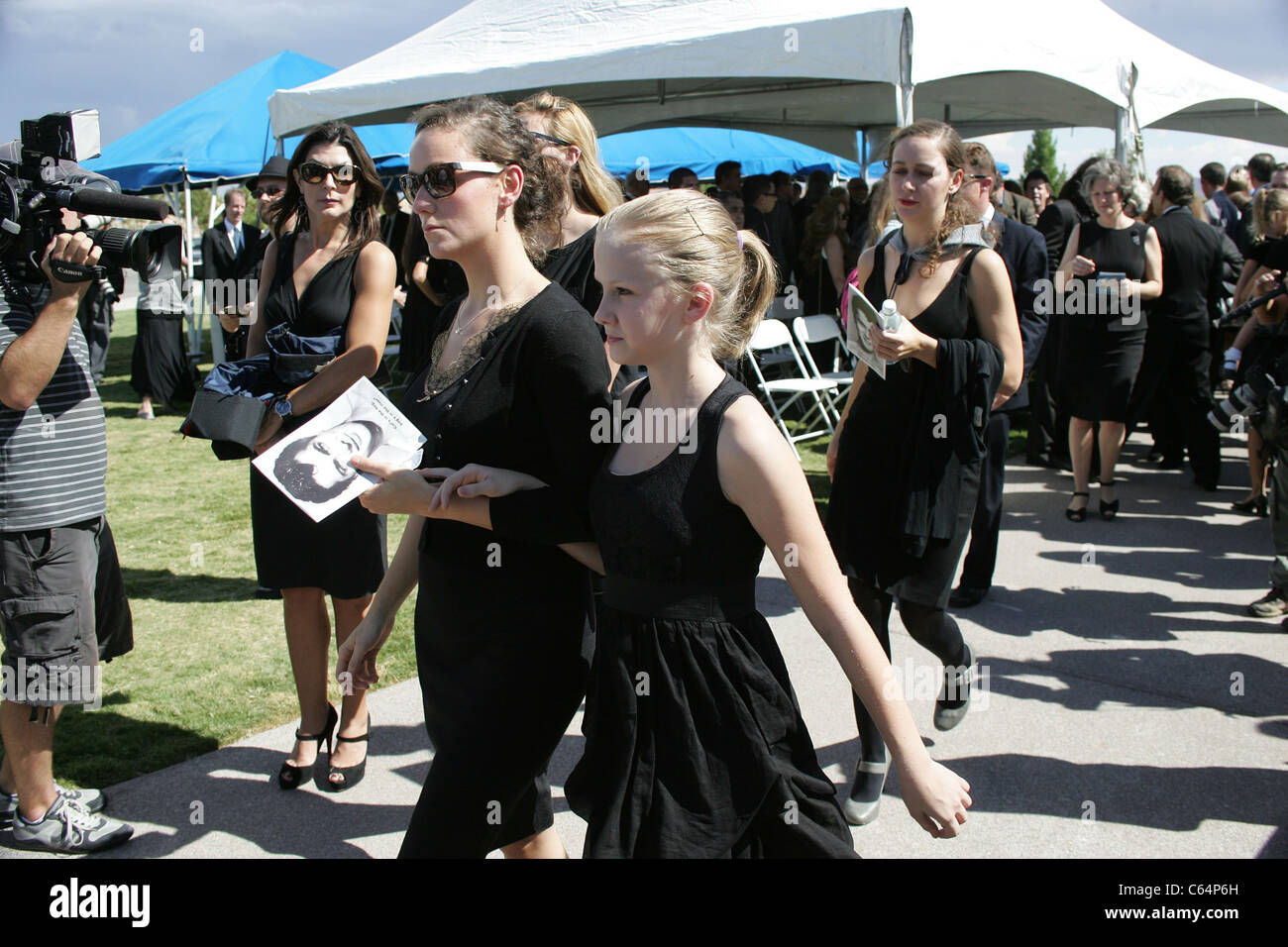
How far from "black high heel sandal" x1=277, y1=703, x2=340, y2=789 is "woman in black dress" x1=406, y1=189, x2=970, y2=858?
6.36 ft

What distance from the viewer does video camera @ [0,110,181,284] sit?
8.90ft

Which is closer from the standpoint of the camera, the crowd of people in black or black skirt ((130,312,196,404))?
the crowd of people in black

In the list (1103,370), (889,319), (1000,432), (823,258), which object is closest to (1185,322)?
(1103,370)

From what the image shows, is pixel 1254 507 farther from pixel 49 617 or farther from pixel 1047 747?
pixel 49 617

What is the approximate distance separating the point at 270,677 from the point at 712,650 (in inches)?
128

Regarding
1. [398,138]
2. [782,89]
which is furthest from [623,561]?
[398,138]

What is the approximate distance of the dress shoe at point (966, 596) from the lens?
5.35m

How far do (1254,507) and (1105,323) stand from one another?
160 centimetres

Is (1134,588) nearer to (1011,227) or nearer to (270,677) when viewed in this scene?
(1011,227)

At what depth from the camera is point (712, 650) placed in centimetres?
185

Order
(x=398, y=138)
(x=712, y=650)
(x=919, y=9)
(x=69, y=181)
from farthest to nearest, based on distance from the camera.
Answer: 1. (x=398, y=138)
2. (x=919, y=9)
3. (x=69, y=181)
4. (x=712, y=650)

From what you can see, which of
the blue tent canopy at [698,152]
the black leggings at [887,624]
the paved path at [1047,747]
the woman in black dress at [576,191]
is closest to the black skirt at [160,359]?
the paved path at [1047,747]

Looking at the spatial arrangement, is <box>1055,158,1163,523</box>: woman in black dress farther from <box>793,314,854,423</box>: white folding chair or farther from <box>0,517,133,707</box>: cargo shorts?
<box>0,517,133,707</box>: cargo shorts

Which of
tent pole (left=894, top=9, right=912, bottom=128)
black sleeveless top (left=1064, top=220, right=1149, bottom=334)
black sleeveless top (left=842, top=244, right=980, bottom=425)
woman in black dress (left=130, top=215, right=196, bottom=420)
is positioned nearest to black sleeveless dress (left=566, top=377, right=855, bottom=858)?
black sleeveless top (left=842, top=244, right=980, bottom=425)
